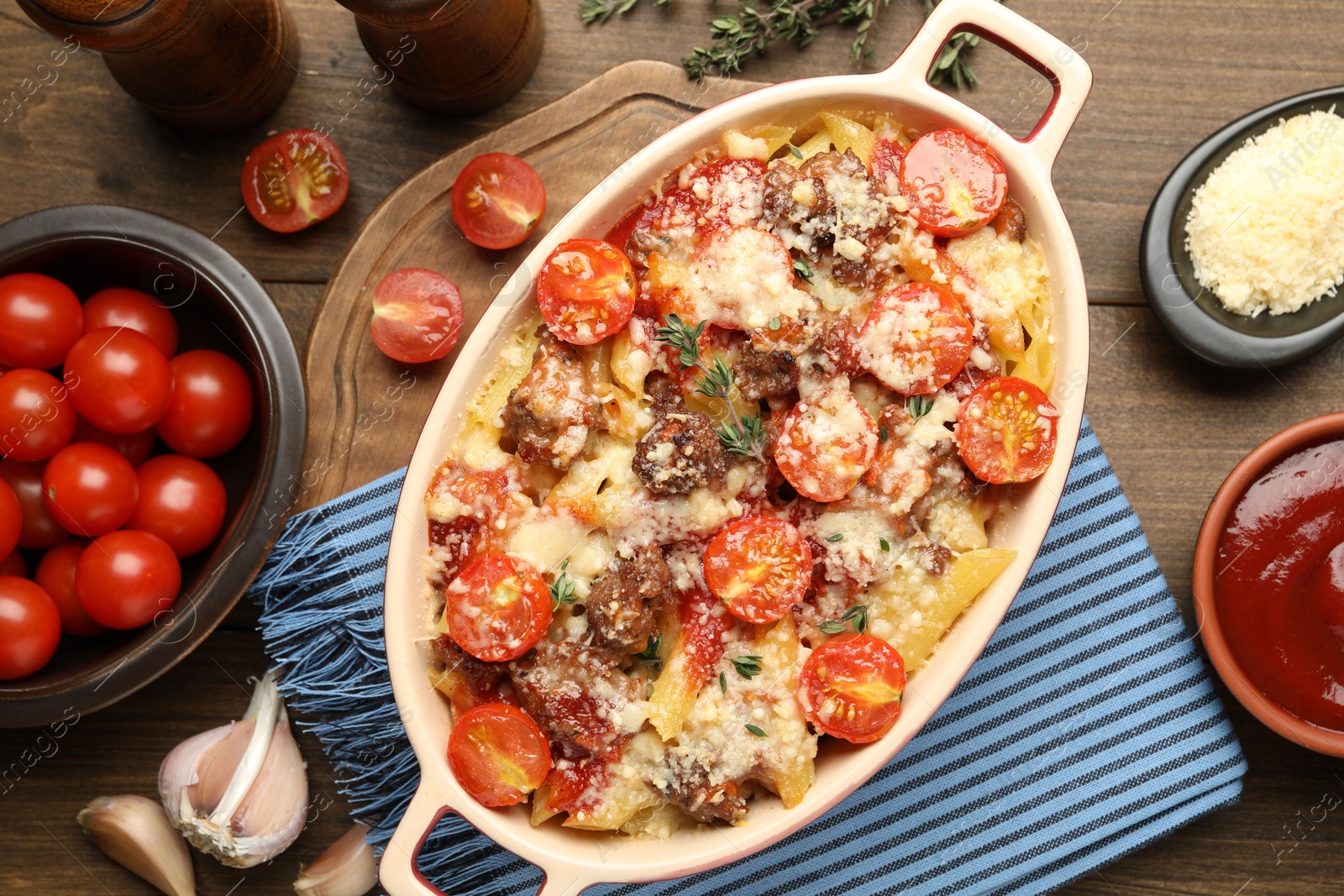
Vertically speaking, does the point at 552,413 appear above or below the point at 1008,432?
below

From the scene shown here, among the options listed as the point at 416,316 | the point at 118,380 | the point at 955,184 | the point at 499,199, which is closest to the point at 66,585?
the point at 118,380

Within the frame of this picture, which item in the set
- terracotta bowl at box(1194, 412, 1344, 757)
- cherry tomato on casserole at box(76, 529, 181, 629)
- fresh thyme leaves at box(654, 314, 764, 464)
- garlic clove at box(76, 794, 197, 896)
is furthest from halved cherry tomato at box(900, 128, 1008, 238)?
garlic clove at box(76, 794, 197, 896)

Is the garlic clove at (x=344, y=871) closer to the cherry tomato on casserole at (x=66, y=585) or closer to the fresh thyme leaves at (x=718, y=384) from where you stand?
the cherry tomato on casserole at (x=66, y=585)

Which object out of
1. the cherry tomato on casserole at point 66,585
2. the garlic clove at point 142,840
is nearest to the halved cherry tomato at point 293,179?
the cherry tomato on casserole at point 66,585

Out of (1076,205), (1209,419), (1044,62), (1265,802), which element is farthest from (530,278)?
(1265,802)

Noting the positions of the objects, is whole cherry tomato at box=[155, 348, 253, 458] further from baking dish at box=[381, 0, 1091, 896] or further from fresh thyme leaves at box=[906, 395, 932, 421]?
fresh thyme leaves at box=[906, 395, 932, 421]

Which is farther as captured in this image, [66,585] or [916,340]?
[66,585]

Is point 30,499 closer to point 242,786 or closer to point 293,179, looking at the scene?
point 242,786
